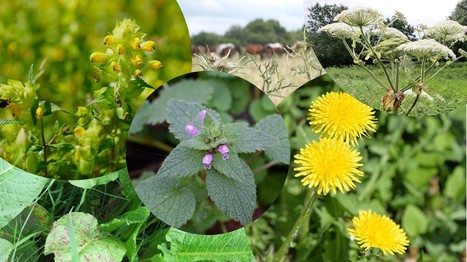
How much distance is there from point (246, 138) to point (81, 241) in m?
0.38

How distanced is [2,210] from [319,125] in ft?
2.21

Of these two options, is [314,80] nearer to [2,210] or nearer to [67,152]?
[67,152]

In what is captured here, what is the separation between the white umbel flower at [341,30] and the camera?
1.50 m

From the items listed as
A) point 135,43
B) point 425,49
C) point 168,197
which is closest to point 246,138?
point 168,197

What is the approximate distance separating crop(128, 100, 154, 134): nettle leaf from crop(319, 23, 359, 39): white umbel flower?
38 centimetres

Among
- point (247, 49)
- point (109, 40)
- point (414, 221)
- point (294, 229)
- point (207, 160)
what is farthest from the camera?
point (247, 49)

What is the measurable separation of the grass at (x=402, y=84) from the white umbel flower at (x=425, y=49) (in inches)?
2.1

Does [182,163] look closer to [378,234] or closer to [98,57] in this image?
[98,57]

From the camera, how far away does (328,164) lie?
1.51 meters

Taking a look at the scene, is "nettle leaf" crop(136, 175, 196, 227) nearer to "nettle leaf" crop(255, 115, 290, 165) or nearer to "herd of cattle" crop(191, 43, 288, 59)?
"nettle leaf" crop(255, 115, 290, 165)

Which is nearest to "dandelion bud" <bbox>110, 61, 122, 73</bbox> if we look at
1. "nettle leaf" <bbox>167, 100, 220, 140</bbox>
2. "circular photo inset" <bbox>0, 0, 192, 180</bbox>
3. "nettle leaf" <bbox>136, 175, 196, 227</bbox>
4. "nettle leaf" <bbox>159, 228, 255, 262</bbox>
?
"circular photo inset" <bbox>0, 0, 192, 180</bbox>

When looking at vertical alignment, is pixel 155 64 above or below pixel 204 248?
above

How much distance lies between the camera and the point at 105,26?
1.49m

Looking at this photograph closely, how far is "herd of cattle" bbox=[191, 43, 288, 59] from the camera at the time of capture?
5.88ft
